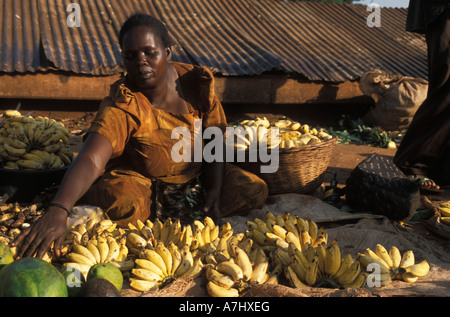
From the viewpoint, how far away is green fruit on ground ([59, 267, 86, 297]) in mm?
1917

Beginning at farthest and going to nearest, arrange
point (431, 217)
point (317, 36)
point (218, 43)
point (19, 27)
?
point (317, 36) → point (218, 43) → point (19, 27) → point (431, 217)

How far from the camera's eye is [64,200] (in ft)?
7.77

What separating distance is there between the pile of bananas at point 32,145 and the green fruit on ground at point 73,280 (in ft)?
6.29

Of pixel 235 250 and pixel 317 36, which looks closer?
pixel 235 250

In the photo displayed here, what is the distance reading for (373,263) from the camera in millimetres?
2439

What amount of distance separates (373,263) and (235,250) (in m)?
0.81

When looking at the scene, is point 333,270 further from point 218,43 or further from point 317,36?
point 317,36

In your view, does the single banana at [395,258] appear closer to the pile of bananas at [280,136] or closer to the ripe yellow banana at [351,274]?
the ripe yellow banana at [351,274]

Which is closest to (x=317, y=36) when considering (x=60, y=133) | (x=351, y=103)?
(x=351, y=103)

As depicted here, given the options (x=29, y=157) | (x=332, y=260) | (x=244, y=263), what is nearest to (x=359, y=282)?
(x=332, y=260)

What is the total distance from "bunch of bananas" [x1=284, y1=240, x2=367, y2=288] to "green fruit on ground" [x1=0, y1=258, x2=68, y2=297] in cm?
117

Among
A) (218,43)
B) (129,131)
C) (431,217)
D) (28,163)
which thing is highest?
(218,43)

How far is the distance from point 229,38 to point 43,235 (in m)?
6.36

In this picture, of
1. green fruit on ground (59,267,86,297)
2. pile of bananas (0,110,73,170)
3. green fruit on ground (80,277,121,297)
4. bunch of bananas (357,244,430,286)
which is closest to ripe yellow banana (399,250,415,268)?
bunch of bananas (357,244,430,286)
